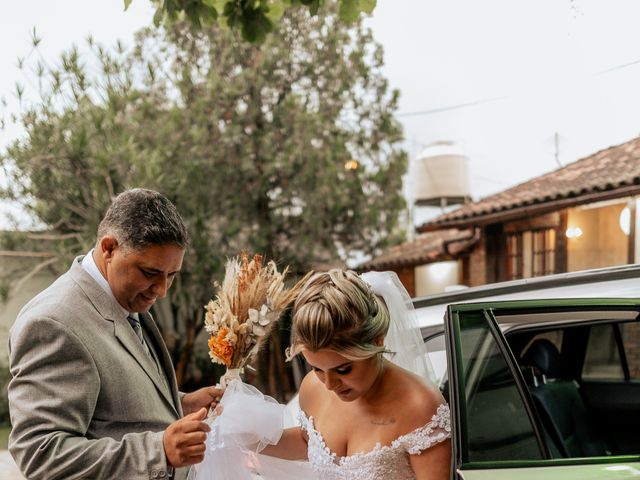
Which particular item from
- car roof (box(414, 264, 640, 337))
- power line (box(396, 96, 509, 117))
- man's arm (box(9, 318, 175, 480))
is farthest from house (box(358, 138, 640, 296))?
man's arm (box(9, 318, 175, 480))

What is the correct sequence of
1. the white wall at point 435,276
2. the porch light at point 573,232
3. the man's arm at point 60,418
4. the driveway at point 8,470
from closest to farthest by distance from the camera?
the man's arm at point 60,418, the driveway at point 8,470, the porch light at point 573,232, the white wall at point 435,276

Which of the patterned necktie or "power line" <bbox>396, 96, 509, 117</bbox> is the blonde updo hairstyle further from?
"power line" <bbox>396, 96, 509, 117</bbox>

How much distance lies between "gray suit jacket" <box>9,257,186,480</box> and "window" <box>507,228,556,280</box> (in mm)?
9515

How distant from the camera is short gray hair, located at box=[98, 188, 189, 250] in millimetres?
2082

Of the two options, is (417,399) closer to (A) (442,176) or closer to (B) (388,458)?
(B) (388,458)

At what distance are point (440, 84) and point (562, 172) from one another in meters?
4.82

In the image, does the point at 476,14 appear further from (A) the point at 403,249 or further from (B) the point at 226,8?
(B) the point at 226,8

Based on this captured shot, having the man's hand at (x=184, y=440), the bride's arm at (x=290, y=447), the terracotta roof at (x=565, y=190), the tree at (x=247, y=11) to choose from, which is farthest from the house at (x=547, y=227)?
the man's hand at (x=184, y=440)

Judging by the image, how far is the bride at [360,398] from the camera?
2.11m

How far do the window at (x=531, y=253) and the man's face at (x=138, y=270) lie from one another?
938 cm

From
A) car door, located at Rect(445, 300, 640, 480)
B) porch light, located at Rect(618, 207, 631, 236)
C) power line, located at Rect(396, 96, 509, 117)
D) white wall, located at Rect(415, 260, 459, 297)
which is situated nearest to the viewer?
car door, located at Rect(445, 300, 640, 480)

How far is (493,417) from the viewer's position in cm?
208

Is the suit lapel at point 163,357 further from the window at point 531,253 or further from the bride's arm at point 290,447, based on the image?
the window at point 531,253

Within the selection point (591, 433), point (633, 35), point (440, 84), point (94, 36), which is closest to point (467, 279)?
point (440, 84)
